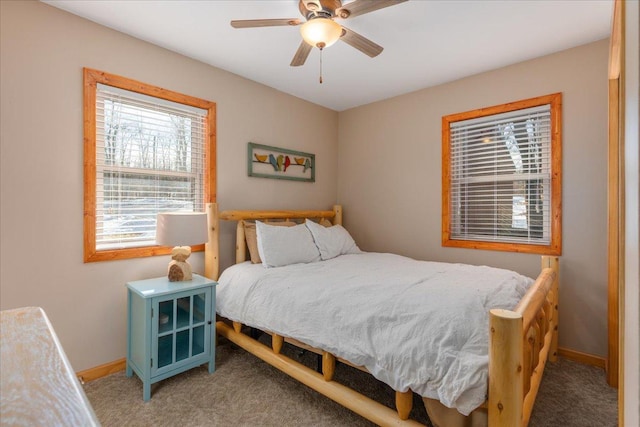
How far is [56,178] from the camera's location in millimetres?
2152

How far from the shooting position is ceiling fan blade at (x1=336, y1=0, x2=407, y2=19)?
1.73 meters

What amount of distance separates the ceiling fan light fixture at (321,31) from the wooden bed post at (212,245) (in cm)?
155

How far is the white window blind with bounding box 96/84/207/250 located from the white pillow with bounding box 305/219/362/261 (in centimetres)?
112

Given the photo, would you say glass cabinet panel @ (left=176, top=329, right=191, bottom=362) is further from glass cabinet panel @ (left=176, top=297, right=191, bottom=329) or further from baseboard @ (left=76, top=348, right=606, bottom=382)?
baseboard @ (left=76, top=348, right=606, bottom=382)

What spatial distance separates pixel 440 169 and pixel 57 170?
3302 mm

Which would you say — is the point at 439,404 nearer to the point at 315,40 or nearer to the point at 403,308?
the point at 403,308

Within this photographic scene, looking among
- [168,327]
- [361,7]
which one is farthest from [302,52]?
[168,327]

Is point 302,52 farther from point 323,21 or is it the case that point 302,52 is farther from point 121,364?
point 121,364

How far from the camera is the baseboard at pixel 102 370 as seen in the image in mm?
2275

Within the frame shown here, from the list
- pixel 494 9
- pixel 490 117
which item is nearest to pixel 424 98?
pixel 490 117

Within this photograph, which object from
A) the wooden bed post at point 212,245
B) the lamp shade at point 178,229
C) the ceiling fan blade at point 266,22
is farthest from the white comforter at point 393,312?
the ceiling fan blade at point 266,22

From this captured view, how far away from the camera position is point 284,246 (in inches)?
112

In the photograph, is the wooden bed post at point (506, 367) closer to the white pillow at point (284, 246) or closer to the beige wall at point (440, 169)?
the white pillow at point (284, 246)

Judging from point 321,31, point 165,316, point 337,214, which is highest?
point 321,31
